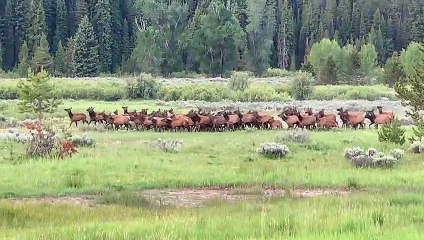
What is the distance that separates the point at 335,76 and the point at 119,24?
1703 inches

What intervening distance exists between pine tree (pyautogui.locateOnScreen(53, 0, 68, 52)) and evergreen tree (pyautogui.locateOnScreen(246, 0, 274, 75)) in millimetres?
27336

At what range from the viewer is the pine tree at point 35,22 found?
319 feet

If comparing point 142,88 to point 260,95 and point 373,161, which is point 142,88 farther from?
point 373,161

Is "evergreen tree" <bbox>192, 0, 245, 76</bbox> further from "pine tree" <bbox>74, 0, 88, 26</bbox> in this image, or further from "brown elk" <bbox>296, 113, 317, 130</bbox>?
"brown elk" <bbox>296, 113, 317, 130</bbox>

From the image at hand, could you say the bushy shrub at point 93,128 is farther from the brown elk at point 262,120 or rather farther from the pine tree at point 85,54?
the pine tree at point 85,54

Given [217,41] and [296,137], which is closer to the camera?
[296,137]

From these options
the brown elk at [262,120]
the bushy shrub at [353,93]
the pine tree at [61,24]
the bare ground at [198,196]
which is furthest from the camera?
the pine tree at [61,24]

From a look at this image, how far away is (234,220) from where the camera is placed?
9359 mm

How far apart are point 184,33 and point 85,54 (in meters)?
13.9

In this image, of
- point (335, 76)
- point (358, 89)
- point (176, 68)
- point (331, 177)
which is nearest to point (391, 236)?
point (331, 177)

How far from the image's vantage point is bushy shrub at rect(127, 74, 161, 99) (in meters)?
54.4

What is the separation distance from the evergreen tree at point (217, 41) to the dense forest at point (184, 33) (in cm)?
13

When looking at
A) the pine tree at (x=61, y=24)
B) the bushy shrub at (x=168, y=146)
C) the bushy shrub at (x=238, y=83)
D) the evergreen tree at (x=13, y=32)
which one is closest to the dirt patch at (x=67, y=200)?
the bushy shrub at (x=168, y=146)

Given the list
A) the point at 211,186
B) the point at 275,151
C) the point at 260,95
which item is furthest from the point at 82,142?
the point at 260,95
